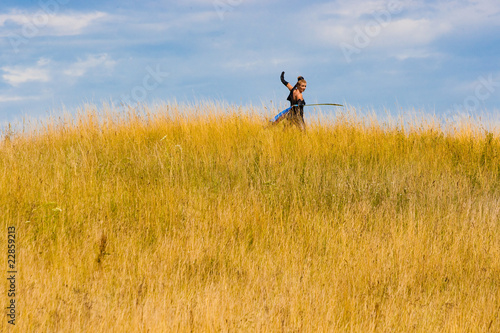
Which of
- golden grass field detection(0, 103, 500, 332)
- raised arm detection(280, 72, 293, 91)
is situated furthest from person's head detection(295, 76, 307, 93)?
golden grass field detection(0, 103, 500, 332)

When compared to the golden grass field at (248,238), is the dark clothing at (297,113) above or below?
above

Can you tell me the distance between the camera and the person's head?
33.9 feet

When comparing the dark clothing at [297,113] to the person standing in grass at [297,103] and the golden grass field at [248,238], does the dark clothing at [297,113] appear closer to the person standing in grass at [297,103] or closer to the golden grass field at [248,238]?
the person standing in grass at [297,103]

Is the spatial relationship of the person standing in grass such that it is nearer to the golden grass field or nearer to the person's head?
the person's head

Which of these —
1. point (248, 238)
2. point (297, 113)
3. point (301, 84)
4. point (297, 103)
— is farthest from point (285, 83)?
point (248, 238)

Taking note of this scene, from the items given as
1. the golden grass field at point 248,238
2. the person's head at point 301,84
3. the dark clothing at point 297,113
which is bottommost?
the golden grass field at point 248,238

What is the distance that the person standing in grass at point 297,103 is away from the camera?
10062 millimetres

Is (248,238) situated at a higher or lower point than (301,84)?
lower

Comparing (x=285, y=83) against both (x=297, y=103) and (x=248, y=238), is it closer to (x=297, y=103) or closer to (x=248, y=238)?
(x=297, y=103)

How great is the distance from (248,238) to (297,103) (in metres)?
5.61

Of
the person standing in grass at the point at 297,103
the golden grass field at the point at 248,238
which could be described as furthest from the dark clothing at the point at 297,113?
the golden grass field at the point at 248,238

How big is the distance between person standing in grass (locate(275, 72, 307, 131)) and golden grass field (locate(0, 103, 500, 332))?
93 cm

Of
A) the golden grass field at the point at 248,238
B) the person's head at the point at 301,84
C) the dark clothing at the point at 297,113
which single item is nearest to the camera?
the golden grass field at the point at 248,238

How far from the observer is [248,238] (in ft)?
17.3
